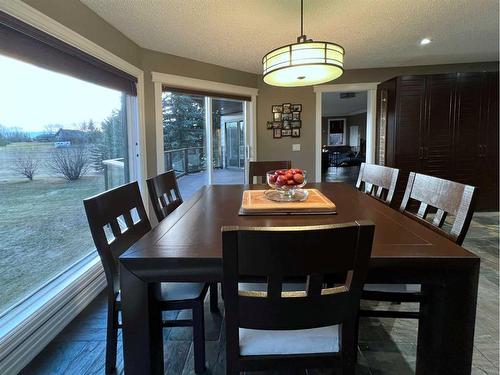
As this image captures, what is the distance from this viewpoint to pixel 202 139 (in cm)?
458

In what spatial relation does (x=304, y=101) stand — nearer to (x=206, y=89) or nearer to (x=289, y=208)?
(x=206, y=89)

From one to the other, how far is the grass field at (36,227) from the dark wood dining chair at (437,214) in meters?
1.95

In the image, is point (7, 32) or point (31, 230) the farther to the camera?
point (31, 230)

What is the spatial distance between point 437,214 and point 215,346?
1.40 metres

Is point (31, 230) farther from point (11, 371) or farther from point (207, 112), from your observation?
point (207, 112)

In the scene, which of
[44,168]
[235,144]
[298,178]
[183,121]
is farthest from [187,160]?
[298,178]

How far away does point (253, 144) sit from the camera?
521 centimetres

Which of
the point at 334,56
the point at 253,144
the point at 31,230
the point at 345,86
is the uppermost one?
the point at 345,86

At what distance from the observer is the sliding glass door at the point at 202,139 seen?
4.19m

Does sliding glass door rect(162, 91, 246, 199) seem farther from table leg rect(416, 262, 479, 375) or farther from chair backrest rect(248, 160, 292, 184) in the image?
table leg rect(416, 262, 479, 375)

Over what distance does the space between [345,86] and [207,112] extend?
2206 mm

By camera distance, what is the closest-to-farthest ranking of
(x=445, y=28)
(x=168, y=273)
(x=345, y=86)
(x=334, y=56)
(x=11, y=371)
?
(x=168, y=273) < (x=11, y=371) < (x=334, y=56) < (x=445, y=28) < (x=345, y=86)

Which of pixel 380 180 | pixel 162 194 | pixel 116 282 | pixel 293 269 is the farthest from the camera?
pixel 380 180

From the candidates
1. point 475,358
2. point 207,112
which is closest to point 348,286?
point 475,358
